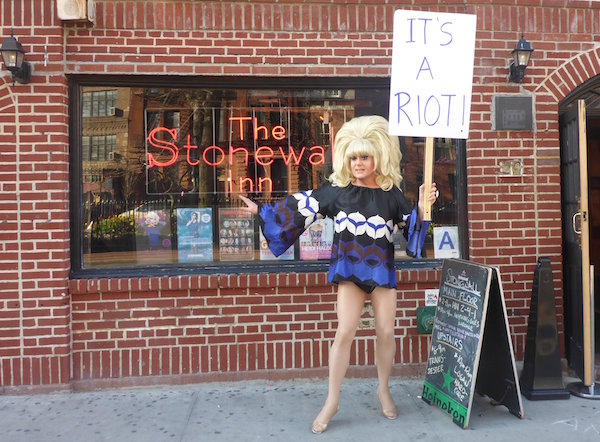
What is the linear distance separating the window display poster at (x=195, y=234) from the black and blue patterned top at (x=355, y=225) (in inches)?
46.8

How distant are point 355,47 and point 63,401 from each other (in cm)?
383

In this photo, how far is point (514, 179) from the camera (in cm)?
476

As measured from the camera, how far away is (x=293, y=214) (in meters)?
3.76

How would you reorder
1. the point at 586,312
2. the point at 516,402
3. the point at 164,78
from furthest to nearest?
the point at 164,78 → the point at 586,312 → the point at 516,402

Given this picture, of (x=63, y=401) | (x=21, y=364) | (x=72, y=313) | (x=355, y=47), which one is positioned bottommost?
(x=63, y=401)

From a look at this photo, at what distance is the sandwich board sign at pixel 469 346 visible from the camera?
3.67 m

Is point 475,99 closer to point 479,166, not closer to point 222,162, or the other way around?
point 479,166

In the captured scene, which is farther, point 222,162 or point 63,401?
point 222,162

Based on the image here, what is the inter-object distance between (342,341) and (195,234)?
1875 mm

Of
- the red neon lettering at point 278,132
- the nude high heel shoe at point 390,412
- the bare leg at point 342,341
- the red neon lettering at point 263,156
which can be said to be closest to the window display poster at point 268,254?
the red neon lettering at point 263,156

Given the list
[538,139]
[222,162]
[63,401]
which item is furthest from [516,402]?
[63,401]

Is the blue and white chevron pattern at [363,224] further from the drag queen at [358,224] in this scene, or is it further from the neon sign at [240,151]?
the neon sign at [240,151]

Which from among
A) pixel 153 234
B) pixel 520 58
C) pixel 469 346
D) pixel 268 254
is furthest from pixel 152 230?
pixel 520 58

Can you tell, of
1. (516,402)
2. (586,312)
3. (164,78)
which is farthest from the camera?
(164,78)
